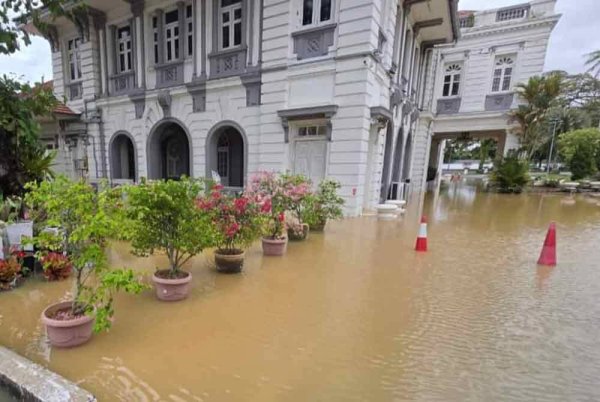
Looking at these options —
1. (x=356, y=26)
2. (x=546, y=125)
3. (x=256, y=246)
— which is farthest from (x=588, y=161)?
(x=256, y=246)

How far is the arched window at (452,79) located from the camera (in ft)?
58.0

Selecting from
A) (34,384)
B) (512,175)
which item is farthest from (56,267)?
(512,175)

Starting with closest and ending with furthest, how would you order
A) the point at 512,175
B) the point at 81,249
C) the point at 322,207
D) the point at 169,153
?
the point at 81,249
the point at 322,207
the point at 169,153
the point at 512,175

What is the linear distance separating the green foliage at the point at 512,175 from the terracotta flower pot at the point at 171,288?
17.6 metres

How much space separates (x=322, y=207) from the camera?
684 centimetres

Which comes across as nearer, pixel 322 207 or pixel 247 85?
pixel 322 207

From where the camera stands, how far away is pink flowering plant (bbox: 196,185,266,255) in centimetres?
412

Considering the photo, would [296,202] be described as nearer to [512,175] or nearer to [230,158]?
[230,158]

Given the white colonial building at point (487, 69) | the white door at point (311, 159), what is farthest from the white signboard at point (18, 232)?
the white colonial building at point (487, 69)

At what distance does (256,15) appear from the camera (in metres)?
9.06

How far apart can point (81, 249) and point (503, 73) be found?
68.8 feet

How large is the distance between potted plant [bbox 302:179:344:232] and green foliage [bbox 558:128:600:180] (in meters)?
18.9

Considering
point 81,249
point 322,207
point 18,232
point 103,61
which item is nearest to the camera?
point 81,249

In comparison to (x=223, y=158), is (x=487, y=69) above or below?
above
